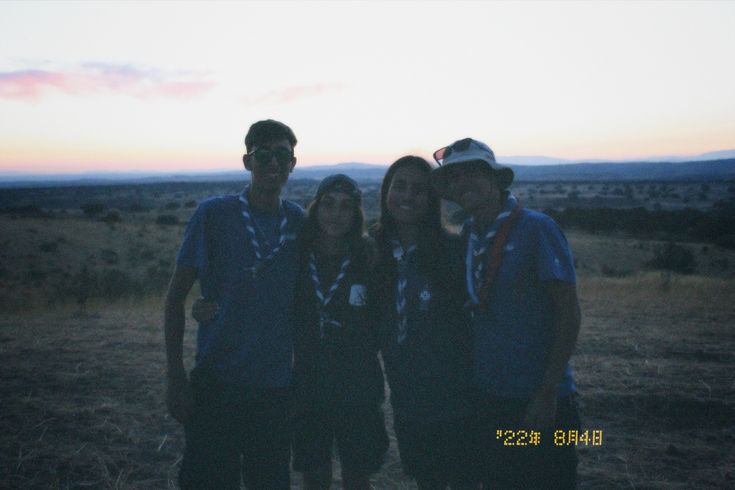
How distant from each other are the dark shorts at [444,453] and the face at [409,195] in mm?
1166

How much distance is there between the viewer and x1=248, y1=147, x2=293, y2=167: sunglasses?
9.66 ft

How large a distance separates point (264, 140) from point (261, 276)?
0.79m

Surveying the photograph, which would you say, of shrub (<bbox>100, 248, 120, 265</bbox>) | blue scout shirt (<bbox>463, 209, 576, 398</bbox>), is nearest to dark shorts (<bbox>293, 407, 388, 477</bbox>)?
blue scout shirt (<bbox>463, 209, 576, 398</bbox>)

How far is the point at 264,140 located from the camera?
300cm

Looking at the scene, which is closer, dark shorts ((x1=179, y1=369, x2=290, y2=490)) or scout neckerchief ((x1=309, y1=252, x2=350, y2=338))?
dark shorts ((x1=179, y1=369, x2=290, y2=490))

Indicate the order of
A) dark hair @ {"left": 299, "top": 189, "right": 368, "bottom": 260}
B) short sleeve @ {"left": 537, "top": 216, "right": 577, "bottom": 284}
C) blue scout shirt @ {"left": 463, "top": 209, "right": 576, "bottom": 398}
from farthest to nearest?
dark hair @ {"left": 299, "top": 189, "right": 368, "bottom": 260} < blue scout shirt @ {"left": 463, "top": 209, "right": 576, "bottom": 398} < short sleeve @ {"left": 537, "top": 216, "right": 577, "bottom": 284}

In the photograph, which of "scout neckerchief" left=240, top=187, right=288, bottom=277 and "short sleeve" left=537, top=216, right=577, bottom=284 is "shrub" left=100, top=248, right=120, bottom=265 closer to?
"scout neckerchief" left=240, top=187, right=288, bottom=277

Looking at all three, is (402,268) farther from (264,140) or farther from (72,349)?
(72,349)

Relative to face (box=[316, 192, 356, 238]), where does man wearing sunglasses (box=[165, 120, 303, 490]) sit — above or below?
below

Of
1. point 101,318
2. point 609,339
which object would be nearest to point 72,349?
point 101,318

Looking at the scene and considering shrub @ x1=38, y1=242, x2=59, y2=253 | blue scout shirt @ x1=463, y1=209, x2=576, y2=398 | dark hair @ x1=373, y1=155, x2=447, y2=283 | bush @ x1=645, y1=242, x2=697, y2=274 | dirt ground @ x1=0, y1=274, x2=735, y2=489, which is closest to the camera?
blue scout shirt @ x1=463, y1=209, x2=576, y2=398

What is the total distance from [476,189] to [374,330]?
100cm

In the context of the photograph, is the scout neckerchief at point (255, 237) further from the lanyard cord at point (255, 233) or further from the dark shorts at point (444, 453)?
the dark shorts at point (444, 453)

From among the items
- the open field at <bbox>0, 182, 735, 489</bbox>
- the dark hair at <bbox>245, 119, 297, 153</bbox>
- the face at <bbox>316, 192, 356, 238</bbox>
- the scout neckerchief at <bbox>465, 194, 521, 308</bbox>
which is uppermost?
the dark hair at <bbox>245, 119, 297, 153</bbox>
